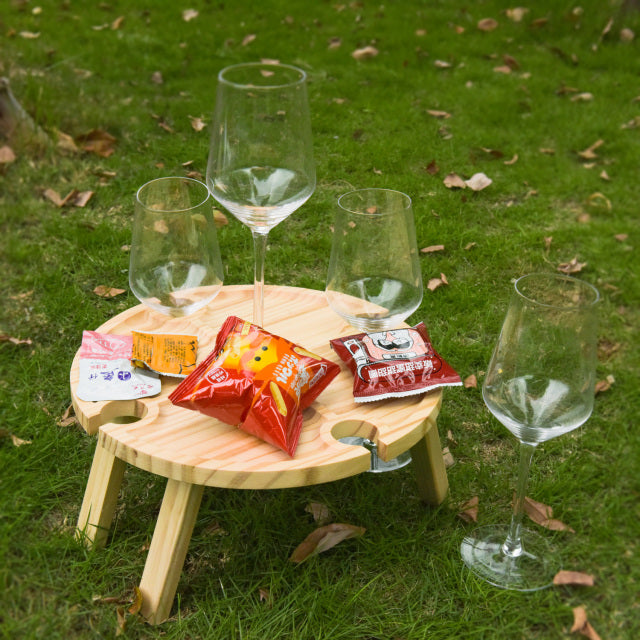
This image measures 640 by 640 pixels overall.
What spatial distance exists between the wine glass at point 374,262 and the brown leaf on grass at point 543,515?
0.66m

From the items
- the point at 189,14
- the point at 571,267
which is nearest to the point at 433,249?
the point at 571,267

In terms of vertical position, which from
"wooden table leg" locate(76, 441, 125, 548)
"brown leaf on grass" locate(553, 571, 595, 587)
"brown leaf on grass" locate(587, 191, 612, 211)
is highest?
"brown leaf on grass" locate(587, 191, 612, 211)

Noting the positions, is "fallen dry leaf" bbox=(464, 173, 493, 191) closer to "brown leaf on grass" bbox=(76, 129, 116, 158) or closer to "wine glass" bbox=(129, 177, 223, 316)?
"brown leaf on grass" bbox=(76, 129, 116, 158)

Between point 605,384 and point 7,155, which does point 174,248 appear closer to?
point 605,384

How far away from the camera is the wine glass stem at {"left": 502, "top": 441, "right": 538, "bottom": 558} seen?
1.83m

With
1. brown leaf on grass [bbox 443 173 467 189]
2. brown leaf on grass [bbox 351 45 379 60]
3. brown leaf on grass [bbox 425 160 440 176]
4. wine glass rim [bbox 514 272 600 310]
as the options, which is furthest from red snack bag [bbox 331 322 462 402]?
brown leaf on grass [bbox 351 45 379 60]

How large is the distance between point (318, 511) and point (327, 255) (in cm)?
142

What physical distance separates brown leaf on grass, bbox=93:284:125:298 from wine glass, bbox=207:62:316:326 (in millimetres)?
1273

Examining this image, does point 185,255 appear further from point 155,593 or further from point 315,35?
point 315,35

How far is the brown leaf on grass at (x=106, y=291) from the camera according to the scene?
3.04 meters

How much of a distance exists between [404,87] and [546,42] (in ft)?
4.09

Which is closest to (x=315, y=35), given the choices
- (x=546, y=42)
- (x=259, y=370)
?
(x=546, y=42)

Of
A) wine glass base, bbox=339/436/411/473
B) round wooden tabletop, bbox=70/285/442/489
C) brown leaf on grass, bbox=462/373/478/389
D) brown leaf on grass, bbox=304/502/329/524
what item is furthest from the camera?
brown leaf on grass, bbox=462/373/478/389

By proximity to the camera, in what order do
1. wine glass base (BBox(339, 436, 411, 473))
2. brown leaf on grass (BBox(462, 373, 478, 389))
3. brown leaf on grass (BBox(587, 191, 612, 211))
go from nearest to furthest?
wine glass base (BBox(339, 436, 411, 473)), brown leaf on grass (BBox(462, 373, 478, 389)), brown leaf on grass (BBox(587, 191, 612, 211))
